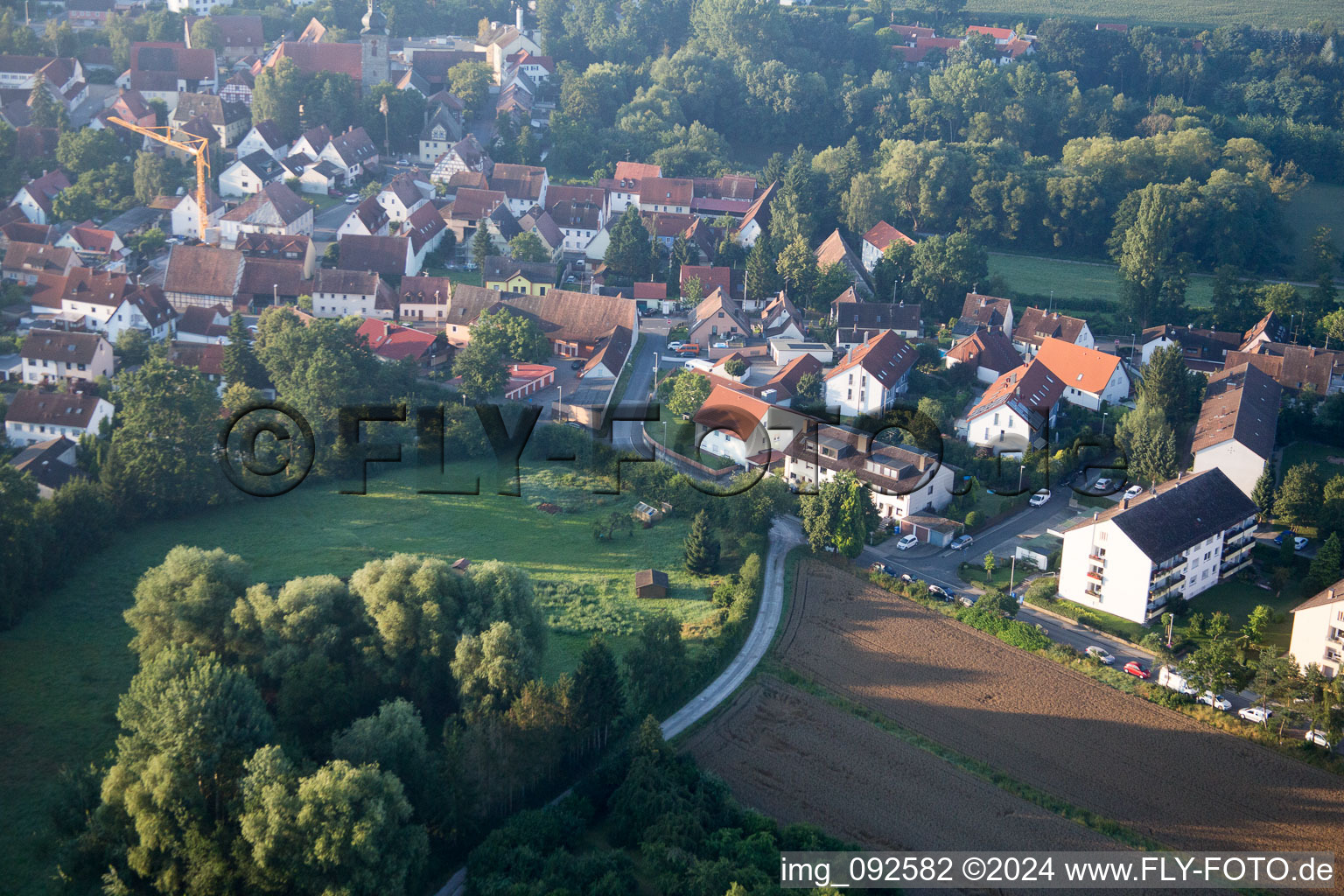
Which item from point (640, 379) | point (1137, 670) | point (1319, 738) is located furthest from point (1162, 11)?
point (1319, 738)

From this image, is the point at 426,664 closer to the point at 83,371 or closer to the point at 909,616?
the point at 909,616

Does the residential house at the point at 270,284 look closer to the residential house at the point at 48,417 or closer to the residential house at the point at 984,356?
the residential house at the point at 48,417

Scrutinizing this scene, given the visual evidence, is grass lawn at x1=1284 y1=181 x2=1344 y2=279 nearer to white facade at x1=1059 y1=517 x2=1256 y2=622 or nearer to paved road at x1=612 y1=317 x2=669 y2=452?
paved road at x1=612 y1=317 x2=669 y2=452

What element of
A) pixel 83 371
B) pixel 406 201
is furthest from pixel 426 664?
pixel 406 201

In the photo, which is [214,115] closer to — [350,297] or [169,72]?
[169,72]

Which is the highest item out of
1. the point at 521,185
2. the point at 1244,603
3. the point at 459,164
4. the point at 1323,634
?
the point at 459,164

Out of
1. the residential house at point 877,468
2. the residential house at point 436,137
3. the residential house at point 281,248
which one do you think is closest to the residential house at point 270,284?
the residential house at point 281,248

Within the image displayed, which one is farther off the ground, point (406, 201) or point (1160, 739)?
point (406, 201)
